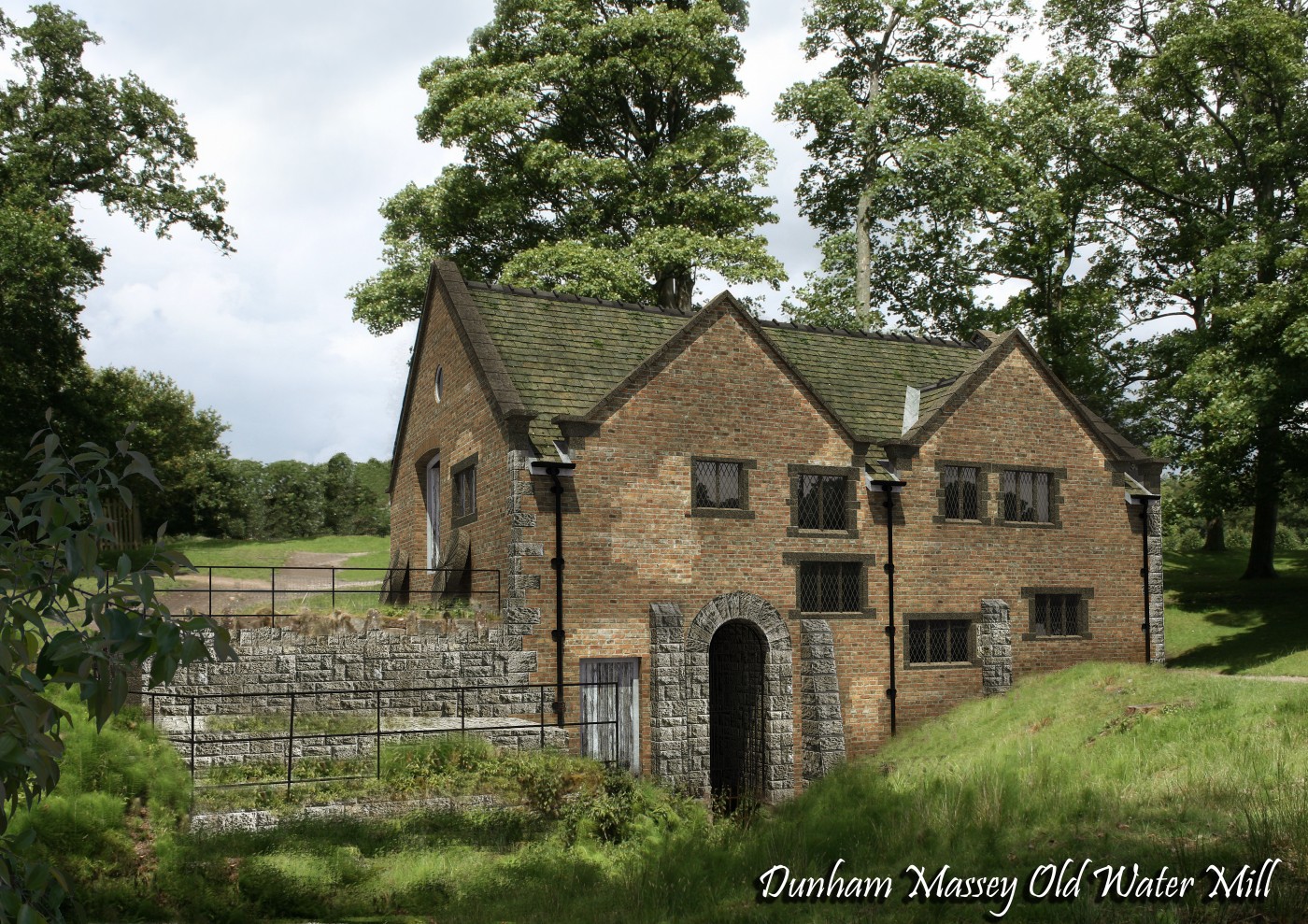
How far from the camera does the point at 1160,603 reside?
27.3 metres

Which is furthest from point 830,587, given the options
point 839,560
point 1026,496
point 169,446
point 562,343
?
point 169,446

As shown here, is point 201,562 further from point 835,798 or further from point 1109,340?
point 1109,340

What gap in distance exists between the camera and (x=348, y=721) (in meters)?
18.8

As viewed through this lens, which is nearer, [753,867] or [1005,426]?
[753,867]

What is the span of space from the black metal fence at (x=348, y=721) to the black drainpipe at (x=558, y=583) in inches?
6.5

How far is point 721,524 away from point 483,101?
69.0ft

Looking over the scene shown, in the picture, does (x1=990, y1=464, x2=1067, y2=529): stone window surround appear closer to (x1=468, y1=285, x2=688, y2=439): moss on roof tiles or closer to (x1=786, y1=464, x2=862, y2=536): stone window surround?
(x1=786, y1=464, x2=862, y2=536): stone window surround

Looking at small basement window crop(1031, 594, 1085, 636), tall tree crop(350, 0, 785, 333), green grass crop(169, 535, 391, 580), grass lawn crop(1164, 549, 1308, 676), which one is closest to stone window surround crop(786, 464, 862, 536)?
small basement window crop(1031, 594, 1085, 636)

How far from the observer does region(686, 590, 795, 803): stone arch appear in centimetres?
2164

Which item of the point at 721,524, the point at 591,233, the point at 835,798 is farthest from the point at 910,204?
the point at 835,798

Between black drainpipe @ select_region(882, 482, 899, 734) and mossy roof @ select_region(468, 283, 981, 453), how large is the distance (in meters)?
1.33

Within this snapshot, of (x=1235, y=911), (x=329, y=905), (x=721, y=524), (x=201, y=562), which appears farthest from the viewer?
(x=201, y=562)

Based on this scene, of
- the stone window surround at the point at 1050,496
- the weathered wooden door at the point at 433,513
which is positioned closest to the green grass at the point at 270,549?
the weathered wooden door at the point at 433,513

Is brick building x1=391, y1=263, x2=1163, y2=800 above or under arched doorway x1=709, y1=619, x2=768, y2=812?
above
